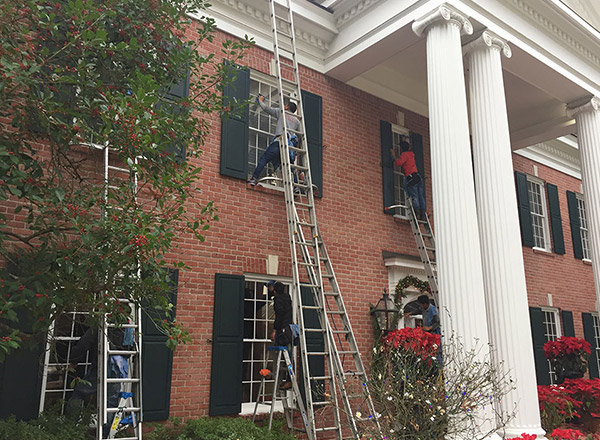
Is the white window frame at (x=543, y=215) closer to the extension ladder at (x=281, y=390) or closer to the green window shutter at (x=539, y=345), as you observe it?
the green window shutter at (x=539, y=345)

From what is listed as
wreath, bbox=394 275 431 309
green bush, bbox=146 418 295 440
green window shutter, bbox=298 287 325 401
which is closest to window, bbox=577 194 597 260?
wreath, bbox=394 275 431 309

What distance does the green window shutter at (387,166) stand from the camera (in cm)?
1058

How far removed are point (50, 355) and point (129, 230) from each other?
3142mm

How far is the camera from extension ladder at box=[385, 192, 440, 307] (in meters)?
9.75

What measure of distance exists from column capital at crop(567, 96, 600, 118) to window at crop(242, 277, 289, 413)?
798 cm

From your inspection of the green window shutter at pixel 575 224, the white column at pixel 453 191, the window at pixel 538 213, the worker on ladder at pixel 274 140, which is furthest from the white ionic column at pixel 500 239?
the green window shutter at pixel 575 224

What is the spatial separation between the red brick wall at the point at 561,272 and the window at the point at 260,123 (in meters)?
8.11

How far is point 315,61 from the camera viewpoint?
10.1m

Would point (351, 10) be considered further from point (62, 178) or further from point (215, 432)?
point (215, 432)

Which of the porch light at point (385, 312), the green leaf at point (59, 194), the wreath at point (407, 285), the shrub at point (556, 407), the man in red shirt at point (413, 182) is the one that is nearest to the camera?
the green leaf at point (59, 194)

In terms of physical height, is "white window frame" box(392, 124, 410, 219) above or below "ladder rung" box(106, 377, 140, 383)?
above

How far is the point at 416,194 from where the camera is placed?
10.6m

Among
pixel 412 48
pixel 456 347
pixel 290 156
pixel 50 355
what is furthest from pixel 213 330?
pixel 412 48

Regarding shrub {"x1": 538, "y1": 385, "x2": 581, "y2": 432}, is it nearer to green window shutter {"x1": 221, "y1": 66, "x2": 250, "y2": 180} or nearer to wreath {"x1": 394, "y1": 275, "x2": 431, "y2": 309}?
wreath {"x1": 394, "y1": 275, "x2": 431, "y2": 309}
